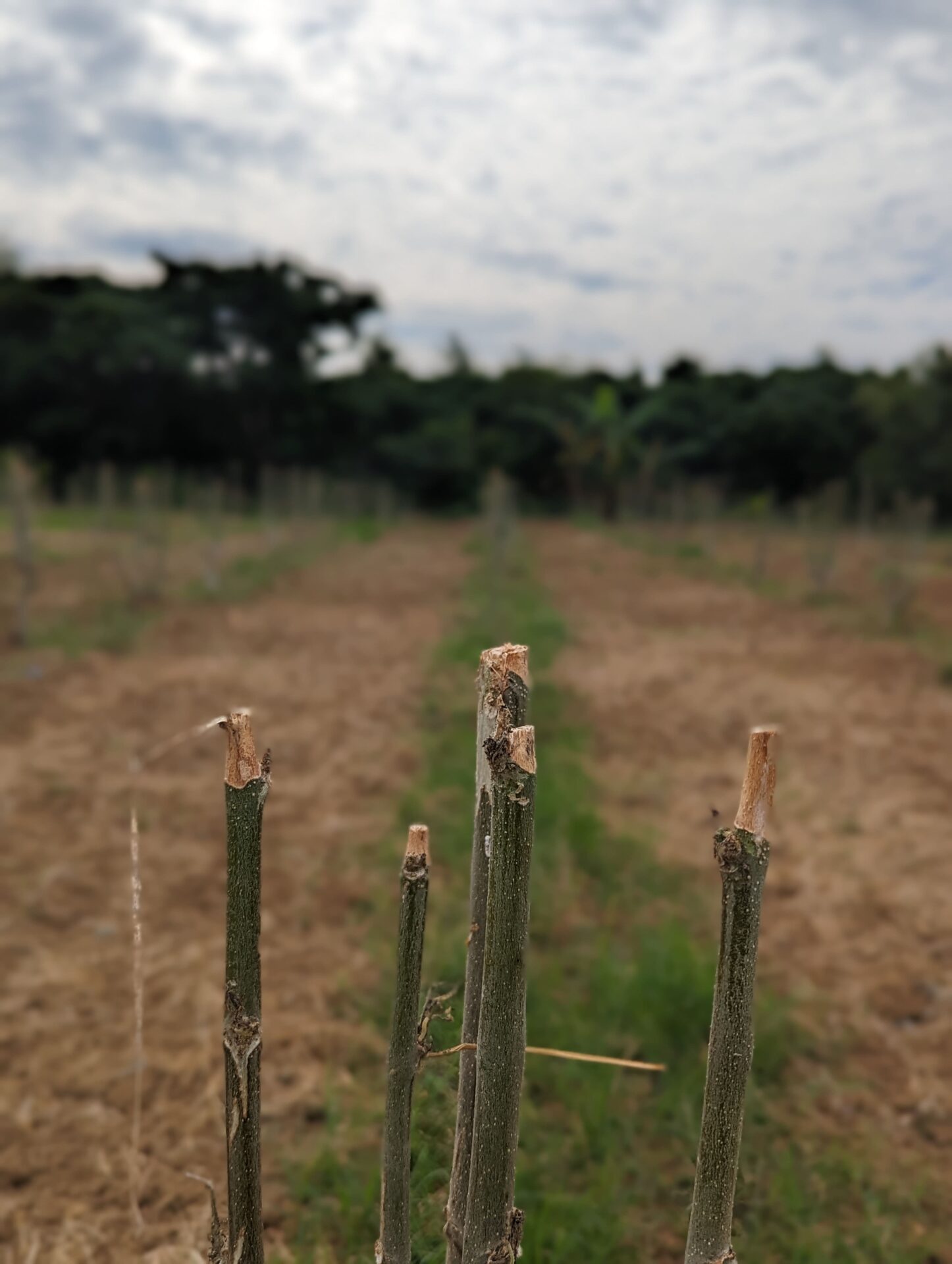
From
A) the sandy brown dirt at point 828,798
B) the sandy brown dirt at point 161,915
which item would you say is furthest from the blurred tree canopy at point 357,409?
the sandy brown dirt at point 161,915

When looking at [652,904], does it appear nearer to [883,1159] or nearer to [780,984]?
[780,984]

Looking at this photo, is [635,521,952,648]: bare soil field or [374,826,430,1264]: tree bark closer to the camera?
[374,826,430,1264]: tree bark

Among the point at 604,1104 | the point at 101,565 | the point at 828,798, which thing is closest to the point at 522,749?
the point at 604,1104

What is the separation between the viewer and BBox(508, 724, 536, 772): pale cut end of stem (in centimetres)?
100

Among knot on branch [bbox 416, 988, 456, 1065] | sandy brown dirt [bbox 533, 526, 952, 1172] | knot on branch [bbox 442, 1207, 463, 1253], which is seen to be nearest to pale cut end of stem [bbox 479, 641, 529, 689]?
knot on branch [bbox 416, 988, 456, 1065]

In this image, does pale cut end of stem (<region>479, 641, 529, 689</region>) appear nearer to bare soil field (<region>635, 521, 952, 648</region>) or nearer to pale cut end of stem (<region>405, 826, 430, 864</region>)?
pale cut end of stem (<region>405, 826, 430, 864</region>)

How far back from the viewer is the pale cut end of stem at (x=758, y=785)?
960 millimetres

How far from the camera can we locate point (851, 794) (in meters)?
5.22

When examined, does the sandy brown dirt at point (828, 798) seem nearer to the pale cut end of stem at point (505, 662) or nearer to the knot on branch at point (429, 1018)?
the knot on branch at point (429, 1018)

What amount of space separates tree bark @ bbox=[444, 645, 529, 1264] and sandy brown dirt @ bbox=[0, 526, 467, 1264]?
40.0 inches

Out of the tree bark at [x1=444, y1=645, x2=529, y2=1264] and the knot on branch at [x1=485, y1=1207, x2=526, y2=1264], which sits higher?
the tree bark at [x1=444, y1=645, x2=529, y2=1264]

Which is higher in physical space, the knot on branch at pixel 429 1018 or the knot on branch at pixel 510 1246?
the knot on branch at pixel 429 1018

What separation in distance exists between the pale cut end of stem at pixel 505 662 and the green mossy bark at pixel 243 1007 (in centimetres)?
28

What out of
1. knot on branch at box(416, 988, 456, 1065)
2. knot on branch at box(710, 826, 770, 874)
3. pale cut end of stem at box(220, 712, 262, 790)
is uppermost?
pale cut end of stem at box(220, 712, 262, 790)
